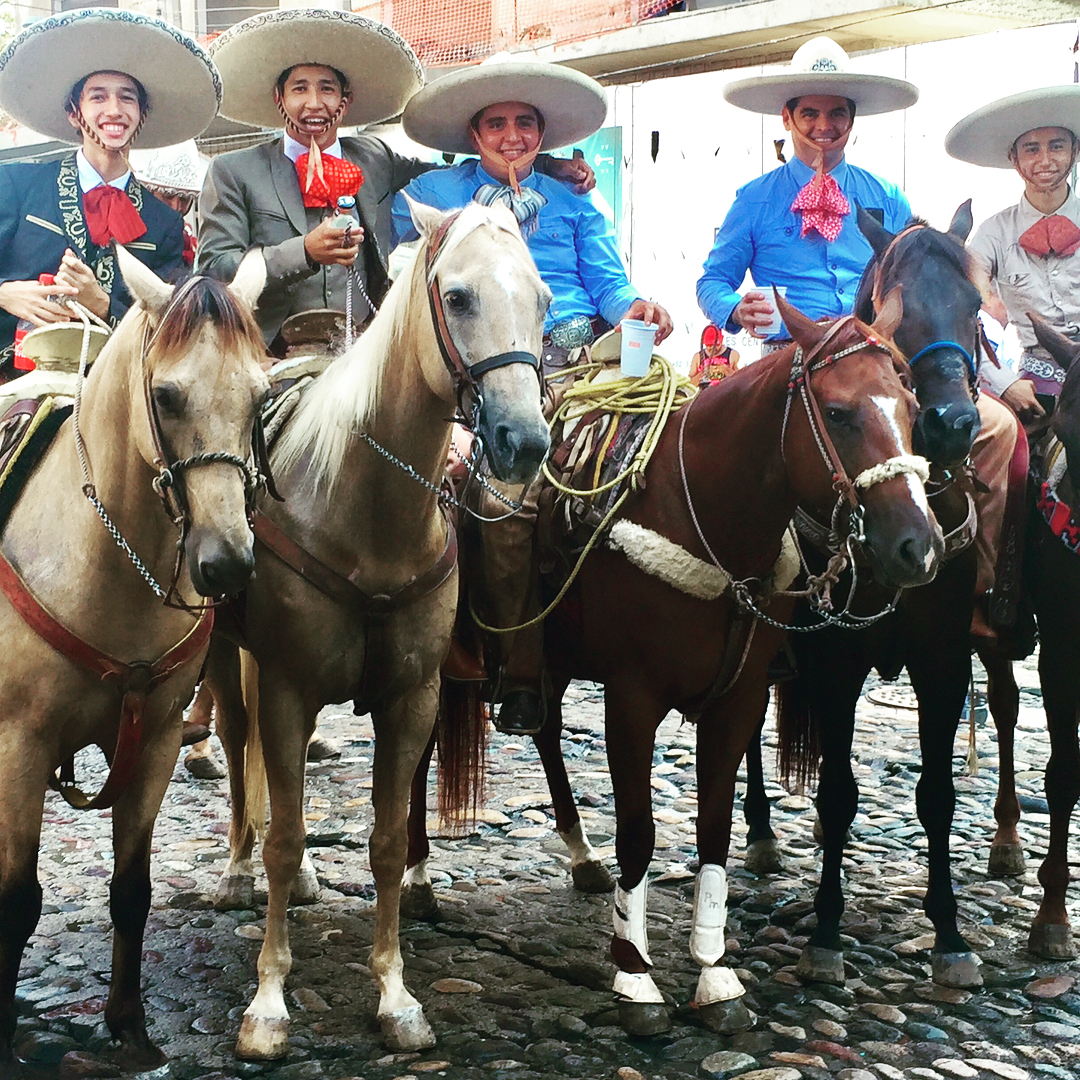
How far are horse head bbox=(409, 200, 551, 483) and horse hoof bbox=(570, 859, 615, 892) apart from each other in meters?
2.48

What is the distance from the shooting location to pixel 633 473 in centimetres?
420

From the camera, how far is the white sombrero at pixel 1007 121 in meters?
5.42

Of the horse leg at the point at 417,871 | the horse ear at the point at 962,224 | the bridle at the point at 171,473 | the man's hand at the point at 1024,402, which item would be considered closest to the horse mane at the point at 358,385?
the bridle at the point at 171,473

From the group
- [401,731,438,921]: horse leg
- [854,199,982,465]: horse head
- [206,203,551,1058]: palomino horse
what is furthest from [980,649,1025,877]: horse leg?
[206,203,551,1058]: palomino horse

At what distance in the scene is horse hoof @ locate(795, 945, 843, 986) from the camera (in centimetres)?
440

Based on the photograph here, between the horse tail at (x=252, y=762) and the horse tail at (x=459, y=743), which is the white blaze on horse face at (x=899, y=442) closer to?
the horse tail at (x=459, y=743)

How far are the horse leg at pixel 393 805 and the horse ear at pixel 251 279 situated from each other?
1.31m

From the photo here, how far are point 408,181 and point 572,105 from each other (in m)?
0.74

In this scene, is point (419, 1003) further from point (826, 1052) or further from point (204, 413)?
point (204, 413)

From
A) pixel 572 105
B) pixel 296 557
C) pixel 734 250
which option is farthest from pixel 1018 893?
pixel 572 105

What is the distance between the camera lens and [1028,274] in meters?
5.67

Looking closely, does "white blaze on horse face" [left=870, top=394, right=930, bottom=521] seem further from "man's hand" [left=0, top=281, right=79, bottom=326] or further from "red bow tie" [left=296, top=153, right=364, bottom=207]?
"man's hand" [left=0, top=281, right=79, bottom=326]

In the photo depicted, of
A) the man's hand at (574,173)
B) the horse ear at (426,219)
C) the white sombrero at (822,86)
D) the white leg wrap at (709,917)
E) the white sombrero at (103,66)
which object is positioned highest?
the white sombrero at (822,86)

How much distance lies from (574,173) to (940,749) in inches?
107
